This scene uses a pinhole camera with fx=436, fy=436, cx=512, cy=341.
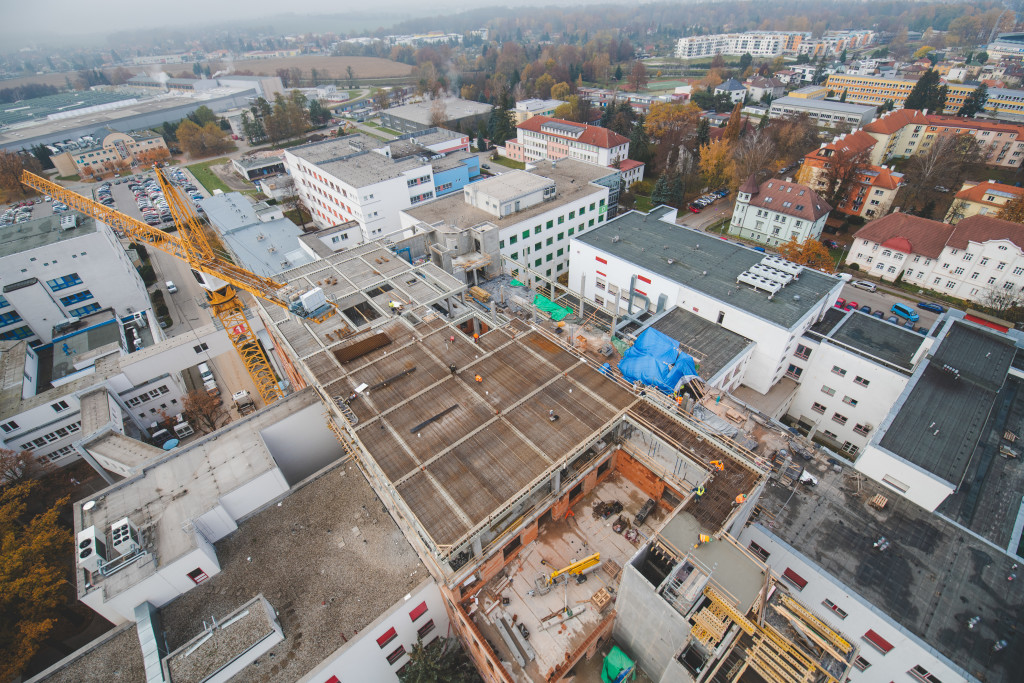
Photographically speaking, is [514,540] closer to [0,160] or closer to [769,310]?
[769,310]

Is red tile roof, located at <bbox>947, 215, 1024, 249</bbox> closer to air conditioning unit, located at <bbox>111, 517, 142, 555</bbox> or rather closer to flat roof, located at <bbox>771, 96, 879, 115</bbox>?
flat roof, located at <bbox>771, 96, 879, 115</bbox>

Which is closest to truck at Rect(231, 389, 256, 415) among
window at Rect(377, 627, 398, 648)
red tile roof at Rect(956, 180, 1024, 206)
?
window at Rect(377, 627, 398, 648)

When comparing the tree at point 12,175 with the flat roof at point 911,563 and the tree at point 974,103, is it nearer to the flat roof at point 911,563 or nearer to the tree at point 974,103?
the flat roof at point 911,563

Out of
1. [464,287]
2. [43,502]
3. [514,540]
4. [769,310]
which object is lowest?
[43,502]

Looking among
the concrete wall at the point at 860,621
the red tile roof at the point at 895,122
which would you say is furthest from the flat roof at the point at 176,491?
the red tile roof at the point at 895,122

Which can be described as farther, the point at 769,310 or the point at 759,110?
the point at 759,110

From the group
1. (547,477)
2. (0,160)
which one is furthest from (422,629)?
(0,160)
